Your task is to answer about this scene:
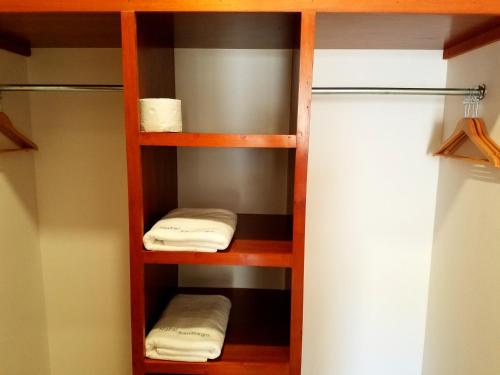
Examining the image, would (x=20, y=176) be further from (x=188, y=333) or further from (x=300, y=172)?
(x=300, y=172)

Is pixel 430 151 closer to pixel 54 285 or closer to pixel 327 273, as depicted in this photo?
pixel 327 273

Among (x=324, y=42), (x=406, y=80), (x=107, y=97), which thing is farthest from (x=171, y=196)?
(x=406, y=80)

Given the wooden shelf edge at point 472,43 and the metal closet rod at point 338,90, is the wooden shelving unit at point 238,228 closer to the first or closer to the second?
the metal closet rod at point 338,90

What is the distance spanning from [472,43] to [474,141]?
366mm

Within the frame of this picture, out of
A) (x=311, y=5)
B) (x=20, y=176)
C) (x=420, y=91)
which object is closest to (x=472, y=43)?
(x=420, y=91)

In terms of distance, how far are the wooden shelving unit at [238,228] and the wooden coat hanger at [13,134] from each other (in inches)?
22.2

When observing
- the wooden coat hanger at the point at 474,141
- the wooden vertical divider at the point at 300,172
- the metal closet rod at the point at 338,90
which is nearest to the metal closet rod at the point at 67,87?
the metal closet rod at the point at 338,90

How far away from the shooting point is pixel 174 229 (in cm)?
104

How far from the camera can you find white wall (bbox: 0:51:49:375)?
137 cm

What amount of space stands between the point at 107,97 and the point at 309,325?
134 centimetres

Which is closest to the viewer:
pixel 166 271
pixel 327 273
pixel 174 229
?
pixel 174 229

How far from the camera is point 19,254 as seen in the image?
146 cm

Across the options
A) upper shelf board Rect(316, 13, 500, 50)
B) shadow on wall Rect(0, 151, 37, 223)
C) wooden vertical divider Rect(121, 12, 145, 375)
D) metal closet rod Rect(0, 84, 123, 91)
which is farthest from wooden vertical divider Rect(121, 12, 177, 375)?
shadow on wall Rect(0, 151, 37, 223)

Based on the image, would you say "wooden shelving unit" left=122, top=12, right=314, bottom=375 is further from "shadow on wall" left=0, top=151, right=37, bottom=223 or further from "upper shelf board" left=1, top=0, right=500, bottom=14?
"shadow on wall" left=0, top=151, right=37, bottom=223
